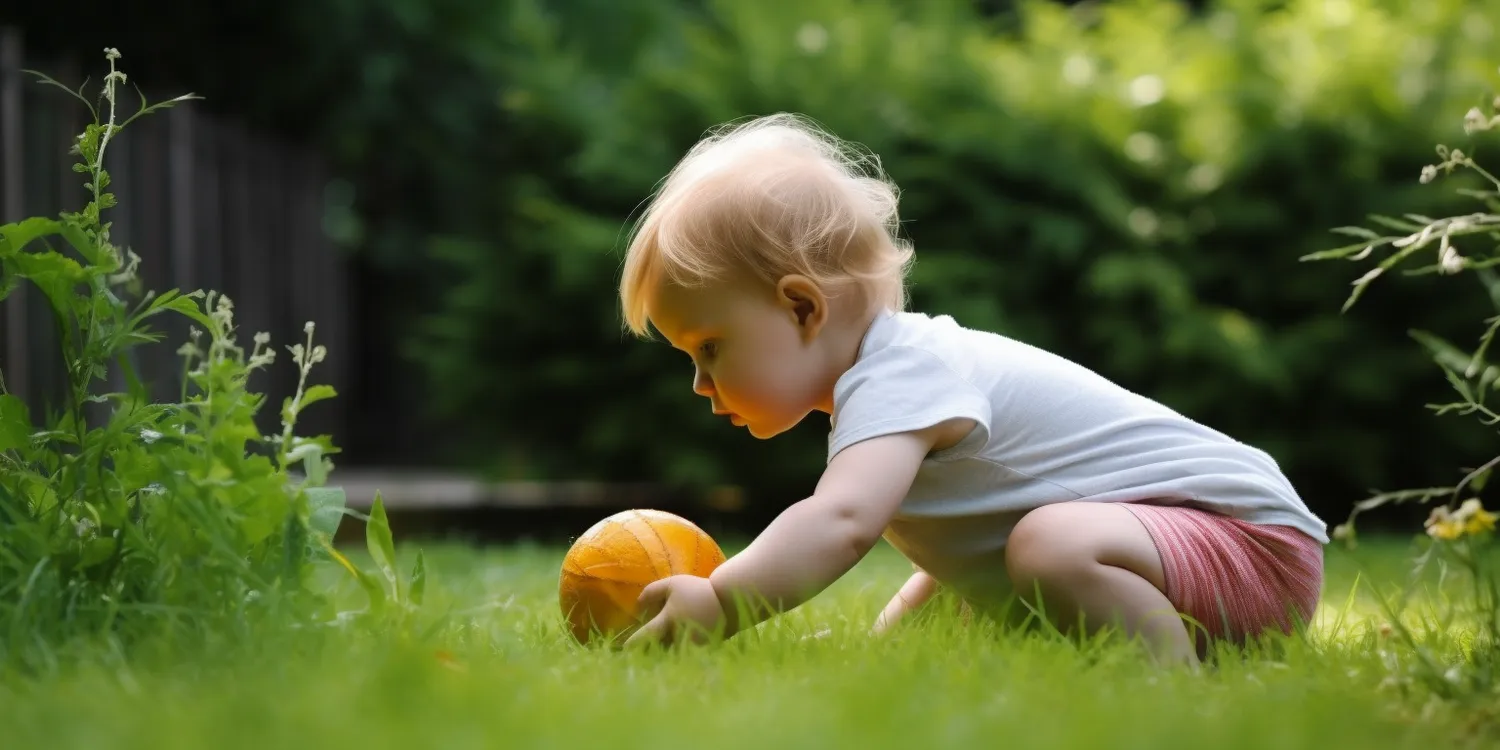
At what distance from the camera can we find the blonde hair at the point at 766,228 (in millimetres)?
2742

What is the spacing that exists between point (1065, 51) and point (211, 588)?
673 centimetres

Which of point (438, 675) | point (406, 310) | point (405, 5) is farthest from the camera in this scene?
point (406, 310)

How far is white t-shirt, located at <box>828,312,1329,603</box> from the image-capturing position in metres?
2.67

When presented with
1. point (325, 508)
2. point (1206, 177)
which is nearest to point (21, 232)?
point (325, 508)

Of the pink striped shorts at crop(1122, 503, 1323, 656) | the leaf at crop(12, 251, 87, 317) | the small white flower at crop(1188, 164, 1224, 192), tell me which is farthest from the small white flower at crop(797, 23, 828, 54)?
the leaf at crop(12, 251, 87, 317)

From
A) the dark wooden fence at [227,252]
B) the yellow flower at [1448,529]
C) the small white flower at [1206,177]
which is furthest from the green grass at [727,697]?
the small white flower at [1206,177]

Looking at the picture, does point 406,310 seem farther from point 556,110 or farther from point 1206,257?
point 1206,257

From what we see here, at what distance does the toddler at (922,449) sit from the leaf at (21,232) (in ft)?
3.32

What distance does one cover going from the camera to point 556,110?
8.33 m

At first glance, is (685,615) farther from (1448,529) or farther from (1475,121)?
(1475,121)

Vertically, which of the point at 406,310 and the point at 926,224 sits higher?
the point at 926,224

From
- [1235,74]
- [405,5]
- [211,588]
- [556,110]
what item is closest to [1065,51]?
[1235,74]

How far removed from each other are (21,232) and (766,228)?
1.25 metres

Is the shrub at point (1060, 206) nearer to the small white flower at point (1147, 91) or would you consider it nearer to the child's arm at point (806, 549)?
the small white flower at point (1147, 91)
